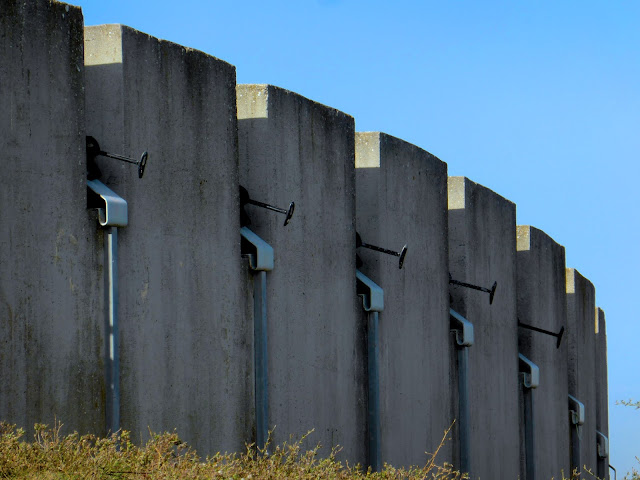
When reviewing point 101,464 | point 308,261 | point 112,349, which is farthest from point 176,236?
point 101,464

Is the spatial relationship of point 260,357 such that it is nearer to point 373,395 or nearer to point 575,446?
point 373,395

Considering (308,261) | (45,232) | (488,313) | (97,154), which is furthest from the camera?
(488,313)

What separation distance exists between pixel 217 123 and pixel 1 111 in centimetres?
265

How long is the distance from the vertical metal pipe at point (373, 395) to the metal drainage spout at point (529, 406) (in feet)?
18.5

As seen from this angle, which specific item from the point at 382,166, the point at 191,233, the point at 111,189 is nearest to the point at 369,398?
the point at 382,166

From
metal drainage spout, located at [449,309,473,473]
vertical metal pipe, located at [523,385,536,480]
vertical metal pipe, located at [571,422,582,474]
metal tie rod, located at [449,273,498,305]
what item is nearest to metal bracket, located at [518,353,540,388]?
vertical metal pipe, located at [523,385,536,480]

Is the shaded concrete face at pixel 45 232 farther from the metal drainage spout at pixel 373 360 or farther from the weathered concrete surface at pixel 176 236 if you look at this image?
the metal drainage spout at pixel 373 360

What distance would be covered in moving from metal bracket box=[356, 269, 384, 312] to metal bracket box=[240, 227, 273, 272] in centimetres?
219

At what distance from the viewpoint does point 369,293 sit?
561 inches

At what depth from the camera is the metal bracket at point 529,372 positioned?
19.3m

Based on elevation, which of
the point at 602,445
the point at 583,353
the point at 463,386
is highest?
the point at 463,386

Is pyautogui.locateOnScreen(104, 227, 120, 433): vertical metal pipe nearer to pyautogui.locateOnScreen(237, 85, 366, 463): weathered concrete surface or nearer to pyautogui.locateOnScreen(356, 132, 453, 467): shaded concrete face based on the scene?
pyautogui.locateOnScreen(237, 85, 366, 463): weathered concrete surface

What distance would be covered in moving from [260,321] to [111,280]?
221 centimetres

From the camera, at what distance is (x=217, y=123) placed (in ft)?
39.2
